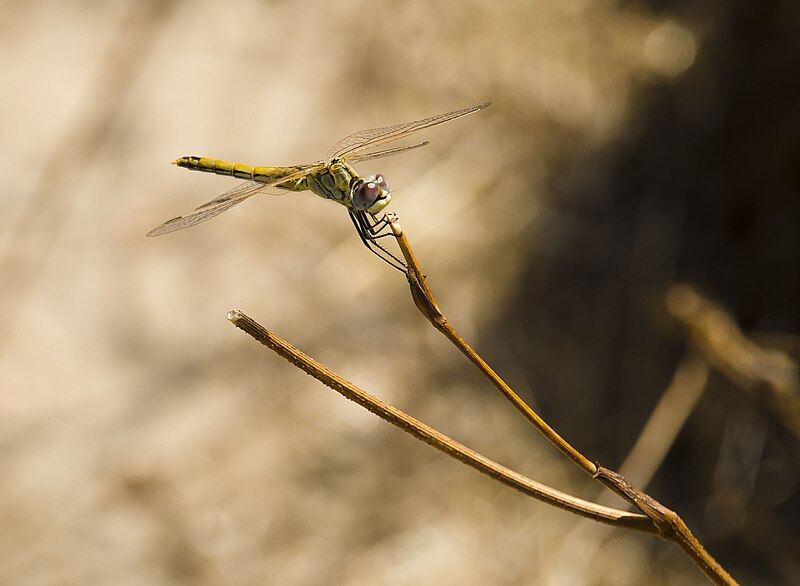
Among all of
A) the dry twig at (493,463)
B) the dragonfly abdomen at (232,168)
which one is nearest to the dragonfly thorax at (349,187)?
the dragonfly abdomen at (232,168)

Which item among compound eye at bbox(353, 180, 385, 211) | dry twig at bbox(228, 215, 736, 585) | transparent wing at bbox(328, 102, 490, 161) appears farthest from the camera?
transparent wing at bbox(328, 102, 490, 161)

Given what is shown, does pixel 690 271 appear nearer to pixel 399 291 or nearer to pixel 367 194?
pixel 399 291

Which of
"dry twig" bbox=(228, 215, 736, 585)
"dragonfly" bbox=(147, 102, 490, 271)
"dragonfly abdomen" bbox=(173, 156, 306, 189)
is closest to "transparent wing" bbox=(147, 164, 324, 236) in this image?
"dragonfly" bbox=(147, 102, 490, 271)

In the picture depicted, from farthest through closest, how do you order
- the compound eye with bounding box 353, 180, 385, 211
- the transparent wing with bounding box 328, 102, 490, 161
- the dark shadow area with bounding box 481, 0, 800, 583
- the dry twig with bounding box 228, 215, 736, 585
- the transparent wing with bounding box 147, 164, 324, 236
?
the dark shadow area with bounding box 481, 0, 800, 583, the transparent wing with bounding box 328, 102, 490, 161, the transparent wing with bounding box 147, 164, 324, 236, the compound eye with bounding box 353, 180, 385, 211, the dry twig with bounding box 228, 215, 736, 585

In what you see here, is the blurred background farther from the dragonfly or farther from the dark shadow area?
the dragonfly

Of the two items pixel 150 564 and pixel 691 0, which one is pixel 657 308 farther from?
pixel 150 564

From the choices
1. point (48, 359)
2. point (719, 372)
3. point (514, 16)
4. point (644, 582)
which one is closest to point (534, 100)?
point (514, 16)

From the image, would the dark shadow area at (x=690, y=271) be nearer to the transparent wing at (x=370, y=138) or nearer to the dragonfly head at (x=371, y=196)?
the transparent wing at (x=370, y=138)
